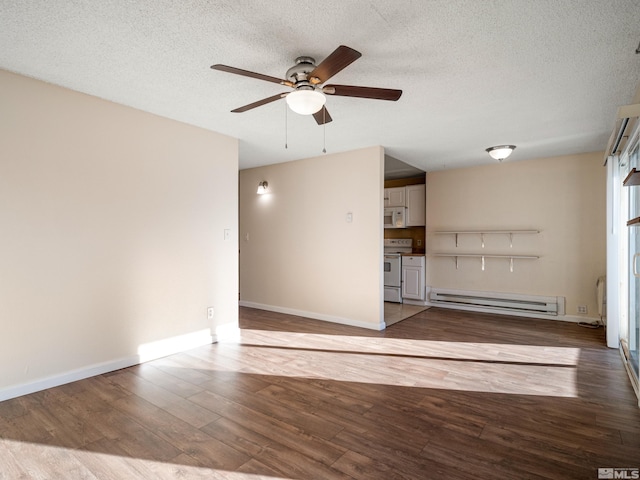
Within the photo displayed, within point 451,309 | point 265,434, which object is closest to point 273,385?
point 265,434

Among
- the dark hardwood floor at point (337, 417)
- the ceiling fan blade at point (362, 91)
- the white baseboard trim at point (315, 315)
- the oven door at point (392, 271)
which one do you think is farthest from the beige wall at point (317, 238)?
the ceiling fan blade at point (362, 91)

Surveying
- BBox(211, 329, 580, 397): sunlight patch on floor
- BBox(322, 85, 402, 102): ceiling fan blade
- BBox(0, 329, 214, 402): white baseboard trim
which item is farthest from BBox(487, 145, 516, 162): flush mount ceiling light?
BBox(0, 329, 214, 402): white baseboard trim

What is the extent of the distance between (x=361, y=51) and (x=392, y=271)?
4.72 meters

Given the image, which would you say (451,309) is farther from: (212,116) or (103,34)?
(103,34)

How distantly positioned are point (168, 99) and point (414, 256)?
15.4 ft

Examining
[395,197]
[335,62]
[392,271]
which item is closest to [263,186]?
[395,197]

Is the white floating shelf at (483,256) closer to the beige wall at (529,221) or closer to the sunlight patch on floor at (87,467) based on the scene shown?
the beige wall at (529,221)

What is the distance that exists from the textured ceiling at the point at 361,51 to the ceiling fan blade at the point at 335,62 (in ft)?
0.69

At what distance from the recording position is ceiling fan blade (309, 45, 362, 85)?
1774mm

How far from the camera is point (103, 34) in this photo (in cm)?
206

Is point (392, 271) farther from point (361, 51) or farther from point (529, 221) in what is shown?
point (361, 51)

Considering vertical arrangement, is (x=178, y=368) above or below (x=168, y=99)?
below

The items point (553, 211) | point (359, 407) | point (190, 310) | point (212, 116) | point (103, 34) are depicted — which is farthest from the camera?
point (553, 211)

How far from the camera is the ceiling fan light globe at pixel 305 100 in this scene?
2205 mm
